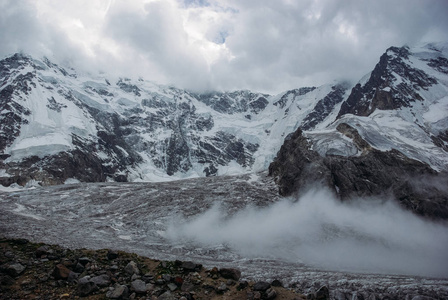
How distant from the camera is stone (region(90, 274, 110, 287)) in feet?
43.1

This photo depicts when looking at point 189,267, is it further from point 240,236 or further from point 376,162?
point 376,162

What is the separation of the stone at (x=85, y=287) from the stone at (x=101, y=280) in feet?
1.03

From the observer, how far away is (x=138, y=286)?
43.2 feet

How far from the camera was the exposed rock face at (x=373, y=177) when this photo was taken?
66000mm

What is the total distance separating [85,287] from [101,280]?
0.85m

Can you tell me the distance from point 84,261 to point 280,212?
55.2m

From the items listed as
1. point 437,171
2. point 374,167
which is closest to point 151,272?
point 374,167

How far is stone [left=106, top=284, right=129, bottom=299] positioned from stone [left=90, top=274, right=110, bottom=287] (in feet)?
2.25

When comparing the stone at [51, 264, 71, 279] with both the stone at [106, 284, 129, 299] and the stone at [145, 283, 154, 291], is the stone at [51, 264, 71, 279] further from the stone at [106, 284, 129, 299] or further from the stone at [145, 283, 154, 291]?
the stone at [145, 283, 154, 291]

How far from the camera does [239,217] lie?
199ft

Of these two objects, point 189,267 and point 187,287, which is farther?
point 189,267

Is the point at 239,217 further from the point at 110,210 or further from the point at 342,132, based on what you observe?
the point at 342,132

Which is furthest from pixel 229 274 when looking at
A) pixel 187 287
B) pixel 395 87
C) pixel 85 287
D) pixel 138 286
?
pixel 395 87

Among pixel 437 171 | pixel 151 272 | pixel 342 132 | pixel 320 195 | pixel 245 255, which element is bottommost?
pixel 245 255
